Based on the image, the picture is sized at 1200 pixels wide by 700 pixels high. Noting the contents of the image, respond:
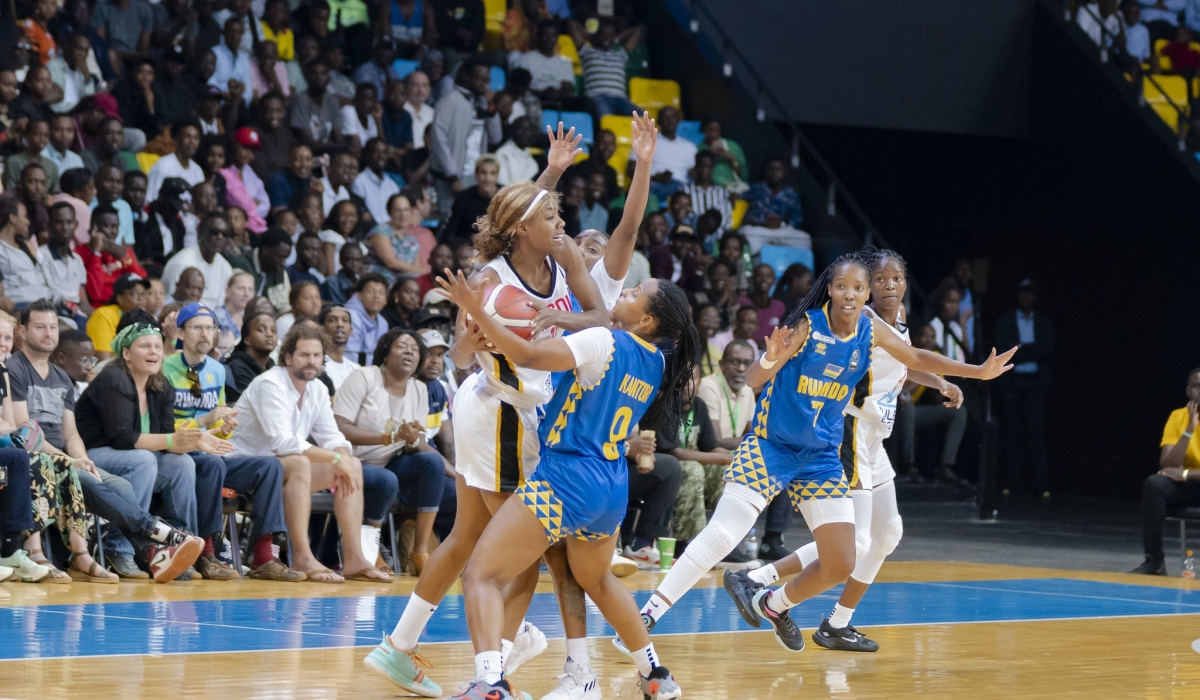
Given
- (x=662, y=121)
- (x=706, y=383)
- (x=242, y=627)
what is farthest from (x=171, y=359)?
(x=662, y=121)

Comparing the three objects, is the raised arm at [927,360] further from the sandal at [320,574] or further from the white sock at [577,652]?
the sandal at [320,574]

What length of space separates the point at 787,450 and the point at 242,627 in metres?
2.33

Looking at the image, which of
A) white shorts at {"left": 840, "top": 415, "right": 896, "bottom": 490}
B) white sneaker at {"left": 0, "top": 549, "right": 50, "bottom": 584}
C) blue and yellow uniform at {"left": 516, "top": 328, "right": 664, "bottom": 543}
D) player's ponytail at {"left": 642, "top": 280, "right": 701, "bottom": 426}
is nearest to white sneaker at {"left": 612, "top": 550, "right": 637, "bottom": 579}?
white shorts at {"left": 840, "top": 415, "right": 896, "bottom": 490}

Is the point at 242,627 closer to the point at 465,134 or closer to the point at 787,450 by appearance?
the point at 787,450

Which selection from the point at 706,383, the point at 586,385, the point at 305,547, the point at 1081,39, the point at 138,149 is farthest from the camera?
the point at 1081,39

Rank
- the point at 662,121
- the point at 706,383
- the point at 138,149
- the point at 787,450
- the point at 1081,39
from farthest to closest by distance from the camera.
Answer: the point at 1081,39
the point at 662,121
the point at 138,149
the point at 706,383
the point at 787,450

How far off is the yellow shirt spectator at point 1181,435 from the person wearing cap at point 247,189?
6583 millimetres

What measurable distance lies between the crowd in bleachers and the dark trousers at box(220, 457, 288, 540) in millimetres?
14

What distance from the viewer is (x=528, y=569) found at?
5117 mm

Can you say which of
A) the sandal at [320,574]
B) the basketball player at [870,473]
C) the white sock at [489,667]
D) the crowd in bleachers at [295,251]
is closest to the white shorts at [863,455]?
the basketball player at [870,473]

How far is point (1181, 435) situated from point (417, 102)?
6.85m

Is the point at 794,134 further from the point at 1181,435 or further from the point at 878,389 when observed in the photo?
the point at 878,389

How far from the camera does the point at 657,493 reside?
33.5 ft

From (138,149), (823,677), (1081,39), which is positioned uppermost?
(1081,39)
